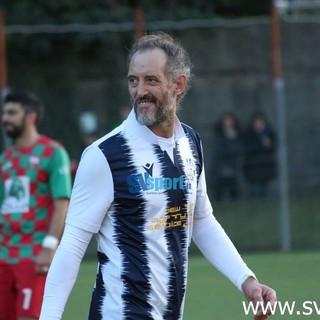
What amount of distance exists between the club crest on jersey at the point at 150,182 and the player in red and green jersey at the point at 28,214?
2.55 meters

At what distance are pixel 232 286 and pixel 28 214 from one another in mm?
4401

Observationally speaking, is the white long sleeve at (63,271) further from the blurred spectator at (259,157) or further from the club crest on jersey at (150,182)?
the blurred spectator at (259,157)

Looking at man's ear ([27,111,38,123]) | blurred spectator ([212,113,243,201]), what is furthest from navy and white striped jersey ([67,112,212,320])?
blurred spectator ([212,113,243,201])

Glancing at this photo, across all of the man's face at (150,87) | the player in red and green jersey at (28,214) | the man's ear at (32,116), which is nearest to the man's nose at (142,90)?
the man's face at (150,87)

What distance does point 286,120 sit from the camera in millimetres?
14516

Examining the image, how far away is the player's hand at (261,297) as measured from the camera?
4750mm

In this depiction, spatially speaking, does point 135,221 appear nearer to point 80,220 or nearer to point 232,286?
point 80,220

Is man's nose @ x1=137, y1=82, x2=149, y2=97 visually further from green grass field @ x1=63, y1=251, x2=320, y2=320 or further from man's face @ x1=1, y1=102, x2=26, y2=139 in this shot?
green grass field @ x1=63, y1=251, x2=320, y2=320

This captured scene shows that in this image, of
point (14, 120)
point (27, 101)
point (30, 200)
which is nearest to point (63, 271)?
point (30, 200)

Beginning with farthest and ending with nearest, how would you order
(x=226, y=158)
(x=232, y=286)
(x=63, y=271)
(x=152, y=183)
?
(x=226, y=158)
(x=232, y=286)
(x=152, y=183)
(x=63, y=271)

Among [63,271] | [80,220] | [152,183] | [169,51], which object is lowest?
[63,271]

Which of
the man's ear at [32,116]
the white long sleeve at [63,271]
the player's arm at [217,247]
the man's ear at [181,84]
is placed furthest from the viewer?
the man's ear at [32,116]

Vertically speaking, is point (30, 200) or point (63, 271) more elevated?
point (30, 200)

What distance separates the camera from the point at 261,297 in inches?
188
